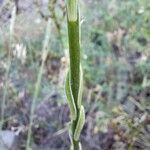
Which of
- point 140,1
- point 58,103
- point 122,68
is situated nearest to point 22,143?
point 58,103

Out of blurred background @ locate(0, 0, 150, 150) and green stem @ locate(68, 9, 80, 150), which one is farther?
blurred background @ locate(0, 0, 150, 150)

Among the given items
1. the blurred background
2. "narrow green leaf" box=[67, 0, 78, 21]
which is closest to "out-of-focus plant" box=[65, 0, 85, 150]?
"narrow green leaf" box=[67, 0, 78, 21]

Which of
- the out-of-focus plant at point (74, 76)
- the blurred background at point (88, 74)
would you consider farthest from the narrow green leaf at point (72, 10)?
the blurred background at point (88, 74)

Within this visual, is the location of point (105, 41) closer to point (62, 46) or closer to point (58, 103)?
point (62, 46)

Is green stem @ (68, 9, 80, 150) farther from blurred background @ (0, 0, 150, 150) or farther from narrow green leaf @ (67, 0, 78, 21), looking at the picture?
blurred background @ (0, 0, 150, 150)

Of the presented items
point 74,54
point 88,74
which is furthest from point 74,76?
point 88,74

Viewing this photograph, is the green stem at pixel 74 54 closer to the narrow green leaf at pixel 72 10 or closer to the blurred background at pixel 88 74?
the narrow green leaf at pixel 72 10

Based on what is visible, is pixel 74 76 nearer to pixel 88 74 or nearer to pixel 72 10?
pixel 72 10
